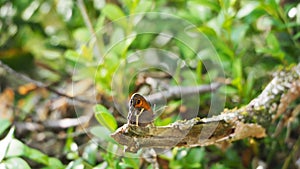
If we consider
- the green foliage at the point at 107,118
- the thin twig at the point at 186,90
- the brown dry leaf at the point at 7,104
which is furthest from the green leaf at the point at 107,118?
the brown dry leaf at the point at 7,104

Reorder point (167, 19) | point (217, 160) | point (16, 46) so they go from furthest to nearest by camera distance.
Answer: point (16, 46) < point (167, 19) < point (217, 160)

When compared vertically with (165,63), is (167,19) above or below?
above

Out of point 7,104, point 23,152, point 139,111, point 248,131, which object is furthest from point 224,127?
point 7,104

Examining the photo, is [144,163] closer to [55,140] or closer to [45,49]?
[55,140]

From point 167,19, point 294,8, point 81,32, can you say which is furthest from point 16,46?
point 294,8

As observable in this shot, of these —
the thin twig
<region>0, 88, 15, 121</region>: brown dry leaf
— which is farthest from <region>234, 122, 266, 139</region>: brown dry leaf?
<region>0, 88, 15, 121</region>: brown dry leaf

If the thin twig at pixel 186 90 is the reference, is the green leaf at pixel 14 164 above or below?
below

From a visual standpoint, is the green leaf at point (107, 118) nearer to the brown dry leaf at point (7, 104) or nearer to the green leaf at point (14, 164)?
the green leaf at point (14, 164)
